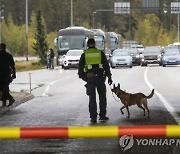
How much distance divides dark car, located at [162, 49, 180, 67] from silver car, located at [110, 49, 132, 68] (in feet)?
11.4

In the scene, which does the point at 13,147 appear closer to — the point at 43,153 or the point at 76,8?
the point at 43,153

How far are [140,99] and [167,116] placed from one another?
2.74ft

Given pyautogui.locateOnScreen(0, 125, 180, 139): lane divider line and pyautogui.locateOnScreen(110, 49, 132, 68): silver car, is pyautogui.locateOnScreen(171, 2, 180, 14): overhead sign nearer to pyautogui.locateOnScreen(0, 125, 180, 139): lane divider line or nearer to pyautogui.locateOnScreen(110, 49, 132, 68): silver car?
pyautogui.locateOnScreen(110, 49, 132, 68): silver car

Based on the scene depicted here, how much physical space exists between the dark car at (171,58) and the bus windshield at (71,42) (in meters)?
7.05

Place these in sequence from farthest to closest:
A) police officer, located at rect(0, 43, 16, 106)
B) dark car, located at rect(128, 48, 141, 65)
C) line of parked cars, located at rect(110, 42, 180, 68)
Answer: dark car, located at rect(128, 48, 141, 65) < line of parked cars, located at rect(110, 42, 180, 68) < police officer, located at rect(0, 43, 16, 106)

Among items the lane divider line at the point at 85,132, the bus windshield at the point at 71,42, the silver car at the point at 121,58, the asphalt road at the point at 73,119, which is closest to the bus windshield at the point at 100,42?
the bus windshield at the point at 71,42

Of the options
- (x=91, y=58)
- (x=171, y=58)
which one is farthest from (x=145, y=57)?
(x=91, y=58)

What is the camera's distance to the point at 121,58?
168 feet

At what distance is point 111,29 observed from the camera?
461 feet

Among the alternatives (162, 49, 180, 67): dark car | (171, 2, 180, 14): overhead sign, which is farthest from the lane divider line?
(171, 2, 180, 14): overhead sign

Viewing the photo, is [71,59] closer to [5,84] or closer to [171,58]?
[171,58]

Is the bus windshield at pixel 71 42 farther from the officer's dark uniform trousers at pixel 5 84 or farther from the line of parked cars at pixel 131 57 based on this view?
the officer's dark uniform trousers at pixel 5 84

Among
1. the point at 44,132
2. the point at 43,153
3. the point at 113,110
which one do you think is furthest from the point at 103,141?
the point at 113,110

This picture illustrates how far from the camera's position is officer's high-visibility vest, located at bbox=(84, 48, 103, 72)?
12.9m
